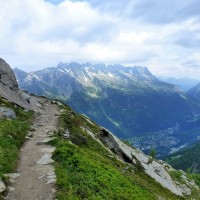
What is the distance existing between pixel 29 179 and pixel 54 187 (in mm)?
3568

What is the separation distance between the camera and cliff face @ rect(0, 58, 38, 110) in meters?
74.9

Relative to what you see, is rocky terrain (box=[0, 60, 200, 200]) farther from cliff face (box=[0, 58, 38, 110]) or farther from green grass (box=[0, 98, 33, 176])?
cliff face (box=[0, 58, 38, 110])

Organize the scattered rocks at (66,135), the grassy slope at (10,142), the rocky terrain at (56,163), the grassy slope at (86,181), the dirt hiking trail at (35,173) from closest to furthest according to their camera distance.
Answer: the dirt hiking trail at (35,173) → the grassy slope at (86,181) → the rocky terrain at (56,163) → the grassy slope at (10,142) → the scattered rocks at (66,135)

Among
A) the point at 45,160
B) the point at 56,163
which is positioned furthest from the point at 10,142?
the point at 56,163

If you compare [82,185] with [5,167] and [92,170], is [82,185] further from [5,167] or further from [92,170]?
[5,167]

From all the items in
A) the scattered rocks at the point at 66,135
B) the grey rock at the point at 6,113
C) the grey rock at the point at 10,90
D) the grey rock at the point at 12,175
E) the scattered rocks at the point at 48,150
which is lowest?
the grey rock at the point at 12,175

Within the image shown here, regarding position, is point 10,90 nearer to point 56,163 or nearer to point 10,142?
point 10,142

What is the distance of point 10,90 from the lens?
80.9 m

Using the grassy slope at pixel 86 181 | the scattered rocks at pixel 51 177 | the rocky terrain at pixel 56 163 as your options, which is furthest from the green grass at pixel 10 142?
the grassy slope at pixel 86 181

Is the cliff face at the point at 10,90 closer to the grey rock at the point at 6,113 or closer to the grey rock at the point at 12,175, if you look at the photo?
the grey rock at the point at 6,113

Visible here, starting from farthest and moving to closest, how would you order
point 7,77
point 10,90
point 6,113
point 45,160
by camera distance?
point 7,77 → point 10,90 → point 6,113 → point 45,160

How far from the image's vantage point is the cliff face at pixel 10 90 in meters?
74.9

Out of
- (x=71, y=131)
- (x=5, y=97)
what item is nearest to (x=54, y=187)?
(x=71, y=131)

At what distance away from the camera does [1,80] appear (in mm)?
83250
